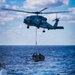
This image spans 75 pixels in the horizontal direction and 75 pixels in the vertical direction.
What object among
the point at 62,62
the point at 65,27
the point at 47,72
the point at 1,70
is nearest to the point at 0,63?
the point at 1,70

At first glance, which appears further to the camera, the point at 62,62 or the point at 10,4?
the point at 62,62

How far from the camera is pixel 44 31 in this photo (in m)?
5.76

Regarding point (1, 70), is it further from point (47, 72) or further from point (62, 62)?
point (62, 62)

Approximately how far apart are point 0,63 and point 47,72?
2.69ft

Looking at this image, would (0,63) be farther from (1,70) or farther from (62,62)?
(62,62)

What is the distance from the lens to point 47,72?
6242 mm

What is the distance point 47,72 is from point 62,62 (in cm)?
147

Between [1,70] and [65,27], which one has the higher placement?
[65,27]

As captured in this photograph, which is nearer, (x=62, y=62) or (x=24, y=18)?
(x=24, y=18)

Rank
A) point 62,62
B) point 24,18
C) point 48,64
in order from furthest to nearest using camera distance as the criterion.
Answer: point 62,62 < point 48,64 < point 24,18

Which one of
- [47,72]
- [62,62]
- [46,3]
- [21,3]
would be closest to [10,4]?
[21,3]

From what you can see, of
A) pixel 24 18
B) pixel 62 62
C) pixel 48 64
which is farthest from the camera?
pixel 62 62

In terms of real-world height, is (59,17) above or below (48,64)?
above

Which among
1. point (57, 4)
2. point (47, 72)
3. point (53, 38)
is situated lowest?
point (47, 72)
